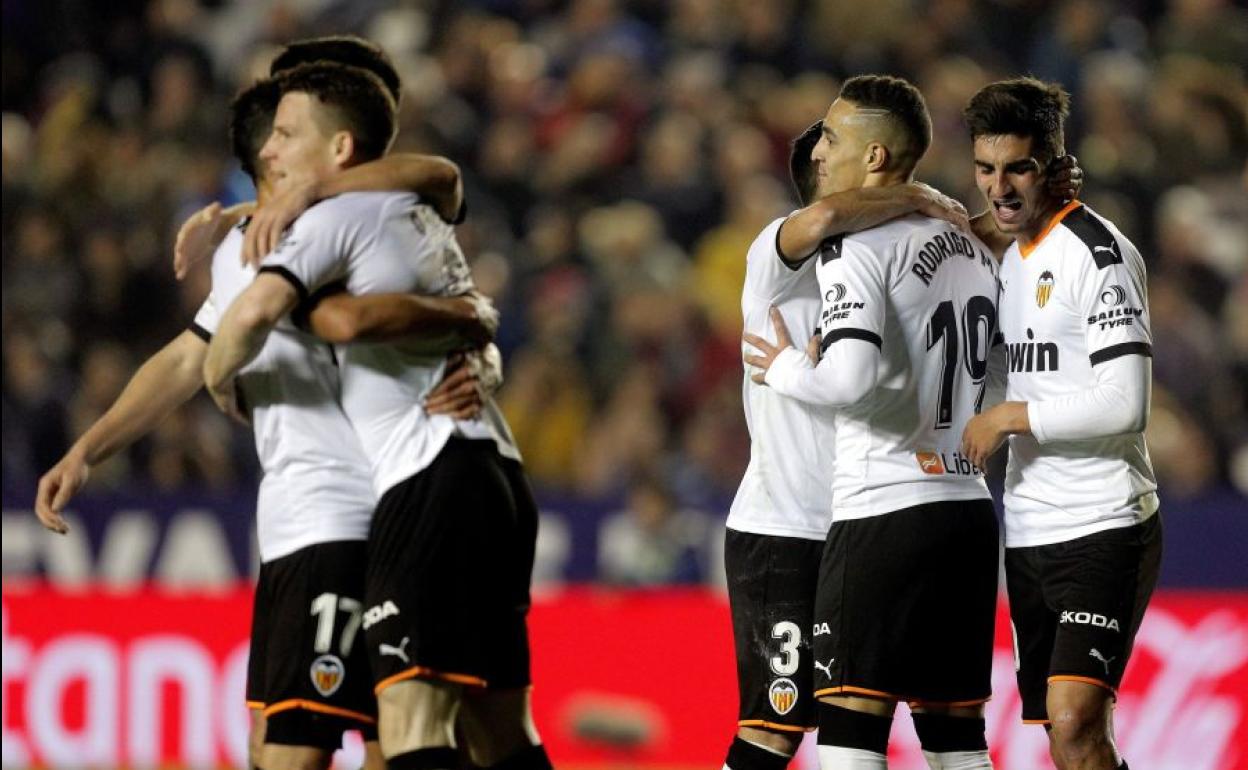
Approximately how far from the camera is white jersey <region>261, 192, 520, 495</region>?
4938 mm

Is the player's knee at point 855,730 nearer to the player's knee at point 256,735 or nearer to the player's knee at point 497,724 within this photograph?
the player's knee at point 497,724

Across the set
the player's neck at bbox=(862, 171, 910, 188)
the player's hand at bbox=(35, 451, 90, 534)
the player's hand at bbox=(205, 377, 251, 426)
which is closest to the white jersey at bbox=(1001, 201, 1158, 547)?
the player's neck at bbox=(862, 171, 910, 188)

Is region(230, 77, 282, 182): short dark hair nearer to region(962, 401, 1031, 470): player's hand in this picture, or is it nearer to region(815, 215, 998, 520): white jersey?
region(815, 215, 998, 520): white jersey

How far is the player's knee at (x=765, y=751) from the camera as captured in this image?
17.1 feet

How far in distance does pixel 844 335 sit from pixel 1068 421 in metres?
0.64

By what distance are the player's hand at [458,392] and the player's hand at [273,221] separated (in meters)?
Answer: 0.55

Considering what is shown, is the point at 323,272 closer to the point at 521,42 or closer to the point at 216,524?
the point at 216,524

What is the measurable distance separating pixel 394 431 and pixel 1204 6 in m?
8.60

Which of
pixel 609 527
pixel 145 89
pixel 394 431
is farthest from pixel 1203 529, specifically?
pixel 145 89

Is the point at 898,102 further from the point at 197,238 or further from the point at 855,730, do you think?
the point at 197,238

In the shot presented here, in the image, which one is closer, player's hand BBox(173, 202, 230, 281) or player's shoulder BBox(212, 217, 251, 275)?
player's shoulder BBox(212, 217, 251, 275)

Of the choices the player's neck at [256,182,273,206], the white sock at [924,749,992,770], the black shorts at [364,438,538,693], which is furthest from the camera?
the player's neck at [256,182,273,206]

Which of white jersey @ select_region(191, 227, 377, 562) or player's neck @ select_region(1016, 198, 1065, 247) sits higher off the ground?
player's neck @ select_region(1016, 198, 1065, 247)

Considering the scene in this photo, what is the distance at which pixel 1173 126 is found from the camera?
38.0 ft
